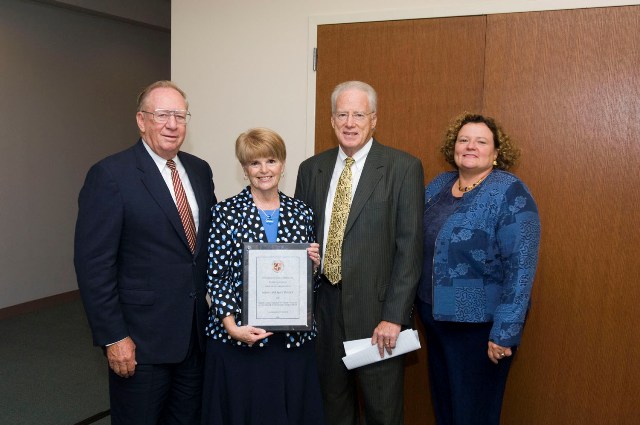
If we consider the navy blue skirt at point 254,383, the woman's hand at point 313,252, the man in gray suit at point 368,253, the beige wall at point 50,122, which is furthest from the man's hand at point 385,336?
the beige wall at point 50,122

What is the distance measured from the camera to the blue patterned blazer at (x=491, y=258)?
213 centimetres

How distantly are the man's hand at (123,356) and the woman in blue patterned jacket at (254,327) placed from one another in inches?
11.4

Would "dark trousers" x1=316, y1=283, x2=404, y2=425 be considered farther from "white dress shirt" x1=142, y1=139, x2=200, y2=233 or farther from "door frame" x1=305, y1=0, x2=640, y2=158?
"door frame" x1=305, y1=0, x2=640, y2=158

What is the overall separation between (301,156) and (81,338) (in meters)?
2.78

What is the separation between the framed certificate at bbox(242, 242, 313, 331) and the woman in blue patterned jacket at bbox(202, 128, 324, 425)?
0.05 meters

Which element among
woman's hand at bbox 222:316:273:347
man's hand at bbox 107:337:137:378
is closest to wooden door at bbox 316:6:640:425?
woman's hand at bbox 222:316:273:347

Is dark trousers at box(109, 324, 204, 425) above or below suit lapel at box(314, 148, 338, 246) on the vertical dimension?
below

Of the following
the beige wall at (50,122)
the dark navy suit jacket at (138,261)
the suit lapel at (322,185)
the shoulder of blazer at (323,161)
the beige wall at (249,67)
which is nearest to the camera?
the dark navy suit jacket at (138,261)

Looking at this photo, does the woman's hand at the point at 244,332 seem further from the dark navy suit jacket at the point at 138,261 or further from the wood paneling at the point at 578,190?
the wood paneling at the point at 578,190

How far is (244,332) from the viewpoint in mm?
2000

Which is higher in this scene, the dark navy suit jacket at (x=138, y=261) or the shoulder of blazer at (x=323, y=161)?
the shoulder of blazer at (x=323, y=161)

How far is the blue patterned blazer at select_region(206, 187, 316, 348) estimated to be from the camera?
6.73 feet

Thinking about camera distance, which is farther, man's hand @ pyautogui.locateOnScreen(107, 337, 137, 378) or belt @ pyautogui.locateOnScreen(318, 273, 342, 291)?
belt @ pyautogui.locateOnScreen(318, 273, 342, 291)

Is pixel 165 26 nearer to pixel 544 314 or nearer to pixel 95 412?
pixel 95 412
